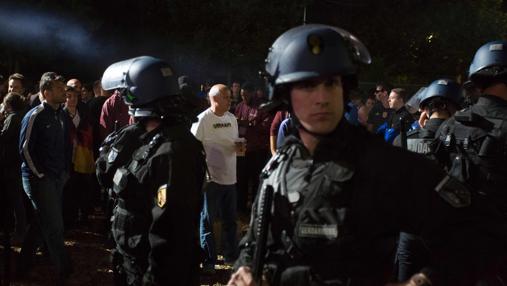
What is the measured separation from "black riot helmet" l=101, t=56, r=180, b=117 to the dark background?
14.3 metres

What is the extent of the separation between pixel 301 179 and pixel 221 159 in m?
5.41

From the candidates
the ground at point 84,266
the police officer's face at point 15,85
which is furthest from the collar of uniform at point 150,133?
the police officer's face at point 15,85

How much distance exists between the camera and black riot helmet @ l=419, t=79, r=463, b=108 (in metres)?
5.96

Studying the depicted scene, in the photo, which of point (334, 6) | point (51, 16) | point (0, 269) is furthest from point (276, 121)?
point (334, 6)

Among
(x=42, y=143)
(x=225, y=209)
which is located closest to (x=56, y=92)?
(x=42, y=143)

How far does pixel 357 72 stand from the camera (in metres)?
2.82

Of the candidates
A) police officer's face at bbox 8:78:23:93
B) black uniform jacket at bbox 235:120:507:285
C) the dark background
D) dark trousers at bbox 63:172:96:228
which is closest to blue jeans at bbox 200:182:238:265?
dark trousers at bbox 63:172:96:228

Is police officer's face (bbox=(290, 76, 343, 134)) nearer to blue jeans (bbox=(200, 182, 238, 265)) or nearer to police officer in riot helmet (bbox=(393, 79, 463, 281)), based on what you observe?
police officer in riot helmet (bbox=(393, 79, 463, 281))

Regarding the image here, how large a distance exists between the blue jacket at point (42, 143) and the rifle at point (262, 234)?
15.9ft

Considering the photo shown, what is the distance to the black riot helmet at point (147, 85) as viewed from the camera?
433 cm

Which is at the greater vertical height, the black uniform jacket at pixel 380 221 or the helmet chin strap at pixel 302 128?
the helmet chin strap at pixel 302 128

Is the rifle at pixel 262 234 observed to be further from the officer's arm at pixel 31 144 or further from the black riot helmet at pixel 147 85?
the officer's arm at pixel 31 144

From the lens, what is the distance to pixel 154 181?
158 inches

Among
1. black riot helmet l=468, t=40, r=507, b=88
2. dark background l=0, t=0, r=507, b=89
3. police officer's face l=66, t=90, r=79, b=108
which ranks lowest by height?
police officer's face l=66, t=90, r=79, b=108
